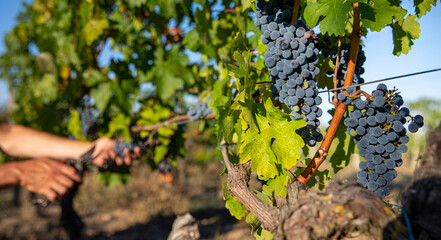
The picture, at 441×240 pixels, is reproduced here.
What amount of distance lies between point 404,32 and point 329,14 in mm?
502

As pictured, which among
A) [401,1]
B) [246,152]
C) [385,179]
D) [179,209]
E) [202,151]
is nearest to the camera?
[385,179]

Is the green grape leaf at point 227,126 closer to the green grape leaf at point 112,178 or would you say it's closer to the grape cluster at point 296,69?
the grape cluster at point 296,69

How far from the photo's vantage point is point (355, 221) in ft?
3.35

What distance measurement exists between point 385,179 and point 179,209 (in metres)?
6.83

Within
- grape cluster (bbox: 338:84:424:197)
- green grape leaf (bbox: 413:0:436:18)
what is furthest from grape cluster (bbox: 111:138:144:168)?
green grape leaf (bbox: 413:0:436:18)

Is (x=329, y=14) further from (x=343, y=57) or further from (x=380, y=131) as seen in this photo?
(x=380, y=131)

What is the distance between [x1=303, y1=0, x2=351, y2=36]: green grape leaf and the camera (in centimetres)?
119

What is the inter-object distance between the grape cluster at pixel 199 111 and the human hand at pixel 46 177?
1.05 meters

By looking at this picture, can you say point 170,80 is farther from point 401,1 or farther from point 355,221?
point 355,221

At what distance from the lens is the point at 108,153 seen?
3379 millimetres

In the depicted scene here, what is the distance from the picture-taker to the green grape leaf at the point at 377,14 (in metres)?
1.21

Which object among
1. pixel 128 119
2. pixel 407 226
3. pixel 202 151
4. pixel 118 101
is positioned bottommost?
pixel 202 151

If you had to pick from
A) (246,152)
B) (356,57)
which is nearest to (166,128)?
(246,152)

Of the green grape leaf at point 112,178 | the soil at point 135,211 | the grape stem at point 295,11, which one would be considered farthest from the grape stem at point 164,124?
the soil at point 135,211
